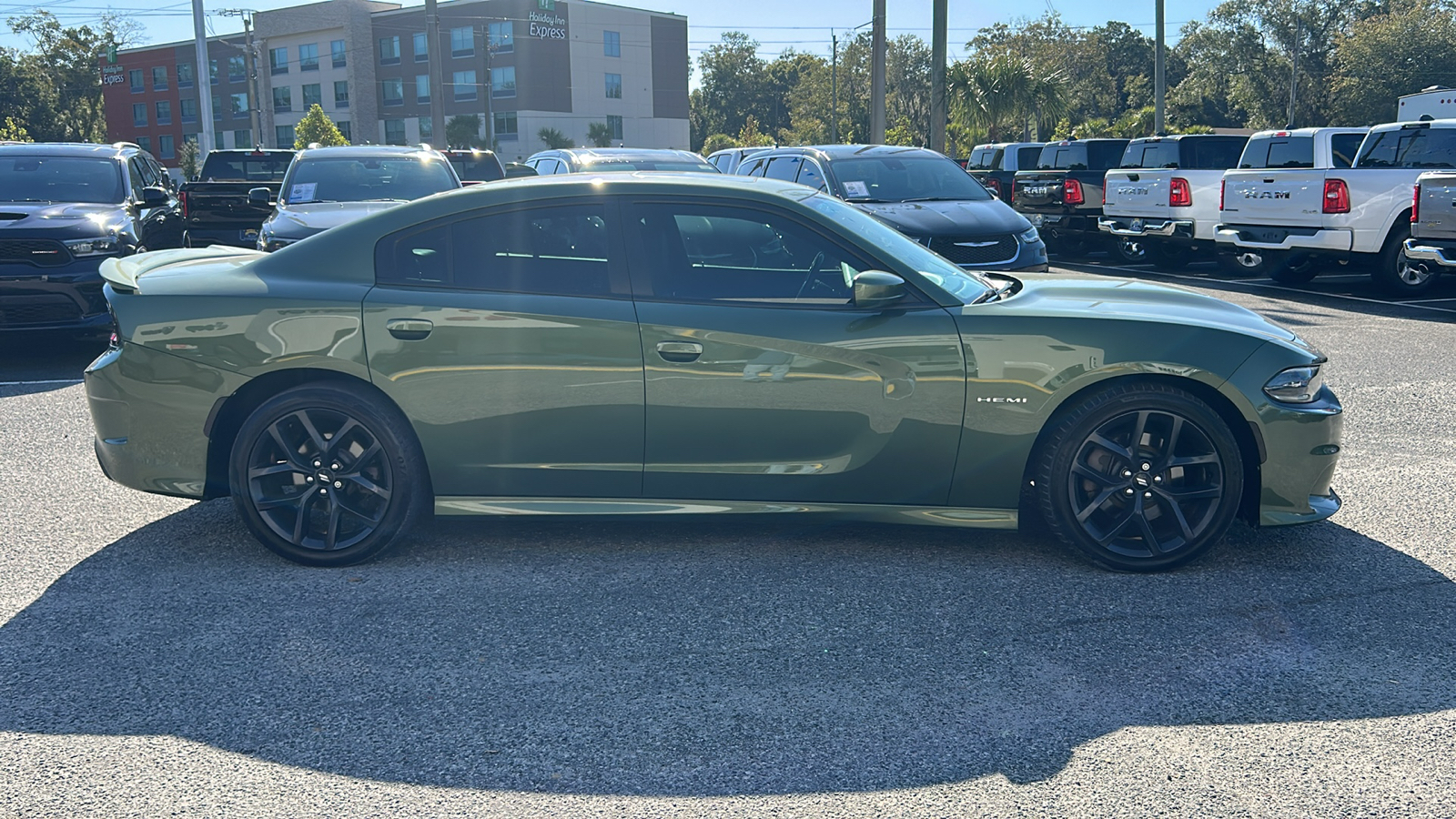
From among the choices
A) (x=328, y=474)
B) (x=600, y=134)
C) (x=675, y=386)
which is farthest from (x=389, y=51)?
(x=675, y=386)

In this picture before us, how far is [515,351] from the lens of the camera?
4.68 m

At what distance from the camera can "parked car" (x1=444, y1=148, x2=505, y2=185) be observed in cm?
1931

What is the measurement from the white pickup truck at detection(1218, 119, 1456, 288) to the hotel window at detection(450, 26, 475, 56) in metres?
66.8

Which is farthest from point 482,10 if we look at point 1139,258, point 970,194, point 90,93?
point 970,194

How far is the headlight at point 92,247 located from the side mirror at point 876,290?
768 centimetres

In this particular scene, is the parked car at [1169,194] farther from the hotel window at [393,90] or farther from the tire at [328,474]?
the hotel window at [393,90]

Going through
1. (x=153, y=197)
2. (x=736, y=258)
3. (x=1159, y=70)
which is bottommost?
(x=736, y=258)

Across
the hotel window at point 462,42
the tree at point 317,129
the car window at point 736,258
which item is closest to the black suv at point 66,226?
the car window at point 736,258

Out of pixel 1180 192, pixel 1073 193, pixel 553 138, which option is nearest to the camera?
pixel 1180 192

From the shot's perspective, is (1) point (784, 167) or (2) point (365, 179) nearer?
(2) point (365, 179)

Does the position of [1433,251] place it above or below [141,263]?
below

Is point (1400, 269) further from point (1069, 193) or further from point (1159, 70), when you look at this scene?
point (1159, 70)

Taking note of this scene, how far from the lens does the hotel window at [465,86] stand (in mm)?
75812

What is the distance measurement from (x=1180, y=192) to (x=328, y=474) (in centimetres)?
1441
